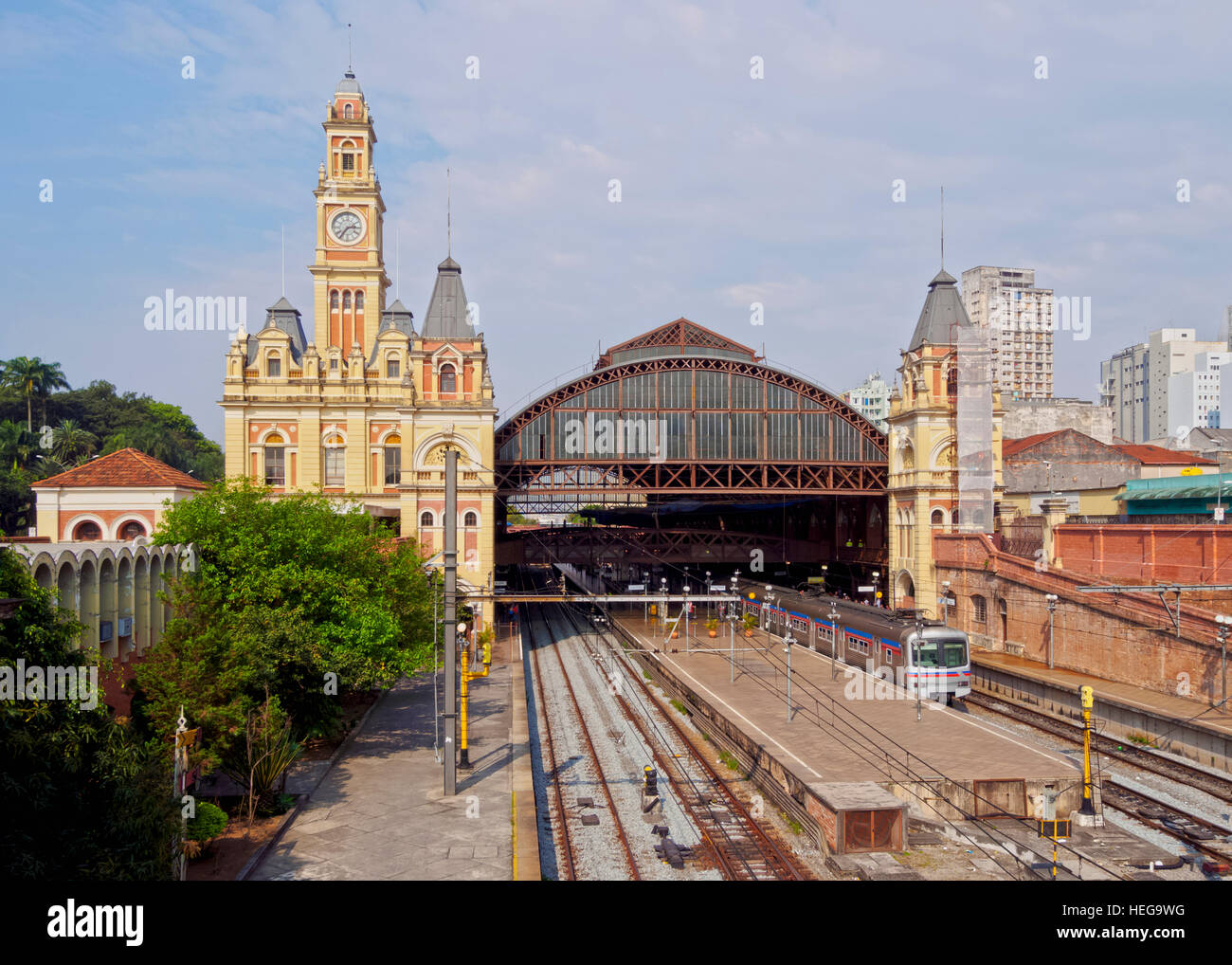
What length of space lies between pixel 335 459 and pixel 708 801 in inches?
1382

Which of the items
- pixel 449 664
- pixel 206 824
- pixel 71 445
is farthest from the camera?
pixel 71 445

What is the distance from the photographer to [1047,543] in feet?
153

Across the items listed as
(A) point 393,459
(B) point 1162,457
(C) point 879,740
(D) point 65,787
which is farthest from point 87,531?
(B) point 1162,457

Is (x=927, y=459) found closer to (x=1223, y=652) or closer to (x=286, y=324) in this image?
(x=1223, y=652)

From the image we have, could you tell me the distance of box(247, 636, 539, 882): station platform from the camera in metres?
17.7

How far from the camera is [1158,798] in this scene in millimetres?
24000

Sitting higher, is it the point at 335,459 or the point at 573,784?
the point at 335,459

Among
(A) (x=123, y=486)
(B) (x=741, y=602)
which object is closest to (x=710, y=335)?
(B) (x=741, y=602)

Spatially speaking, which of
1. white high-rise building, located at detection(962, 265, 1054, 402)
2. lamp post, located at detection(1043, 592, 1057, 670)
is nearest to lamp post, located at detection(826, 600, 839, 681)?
lamp post, located at detection(1043, 592, 1057, 670)

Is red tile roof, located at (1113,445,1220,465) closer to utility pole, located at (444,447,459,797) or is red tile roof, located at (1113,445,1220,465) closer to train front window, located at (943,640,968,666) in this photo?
train front window, located at (943,640,968,666)

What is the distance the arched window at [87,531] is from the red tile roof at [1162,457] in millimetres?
66437

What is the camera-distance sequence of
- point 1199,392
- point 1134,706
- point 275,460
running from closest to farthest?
point 1134,706
point 275,460
point 1199,392

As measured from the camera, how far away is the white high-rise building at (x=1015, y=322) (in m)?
149

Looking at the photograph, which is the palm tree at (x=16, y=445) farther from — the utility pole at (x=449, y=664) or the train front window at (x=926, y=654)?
the train front window at (x=926, y=654)
